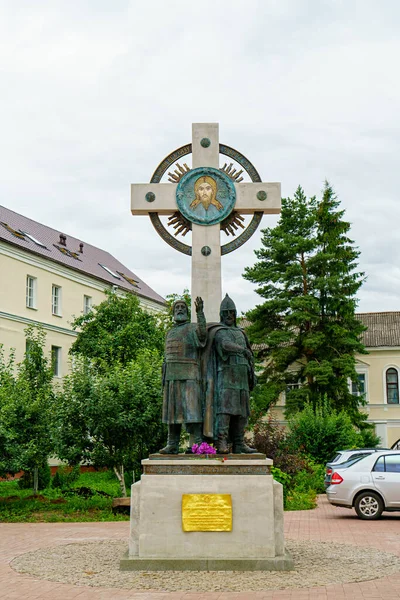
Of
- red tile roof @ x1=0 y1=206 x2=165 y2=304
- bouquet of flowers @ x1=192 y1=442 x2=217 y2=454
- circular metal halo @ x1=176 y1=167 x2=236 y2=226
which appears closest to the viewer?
bouquet of flowers @ x1=192 y1=442 x2=217 y2=454

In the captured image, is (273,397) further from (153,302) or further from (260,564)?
(260,564)

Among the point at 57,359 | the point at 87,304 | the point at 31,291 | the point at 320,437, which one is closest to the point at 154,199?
the point at 320,437

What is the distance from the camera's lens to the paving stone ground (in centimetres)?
797

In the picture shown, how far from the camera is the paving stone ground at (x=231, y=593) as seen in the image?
7969 millimetres

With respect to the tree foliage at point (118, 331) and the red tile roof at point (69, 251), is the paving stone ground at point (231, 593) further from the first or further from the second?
the red tile roof at point (69, 251)

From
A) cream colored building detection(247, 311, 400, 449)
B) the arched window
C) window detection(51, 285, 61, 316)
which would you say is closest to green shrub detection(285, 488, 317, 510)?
window detection(51, 285, 61, 316)

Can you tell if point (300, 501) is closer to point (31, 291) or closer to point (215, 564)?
point (215, 564)

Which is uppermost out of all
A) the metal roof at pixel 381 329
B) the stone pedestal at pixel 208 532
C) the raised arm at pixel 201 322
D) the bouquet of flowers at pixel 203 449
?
the metal roof at pixel 381 329

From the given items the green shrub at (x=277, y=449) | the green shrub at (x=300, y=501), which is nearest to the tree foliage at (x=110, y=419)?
the green shrub at (x=300, y=501)

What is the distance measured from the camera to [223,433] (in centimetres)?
988

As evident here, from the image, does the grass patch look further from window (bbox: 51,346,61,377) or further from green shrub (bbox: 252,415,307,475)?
window (bbox: 51,346,61,377)

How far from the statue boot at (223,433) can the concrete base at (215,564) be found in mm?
1340

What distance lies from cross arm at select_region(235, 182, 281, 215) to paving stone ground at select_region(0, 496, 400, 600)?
5.53 m

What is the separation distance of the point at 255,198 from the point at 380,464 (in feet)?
27.4
